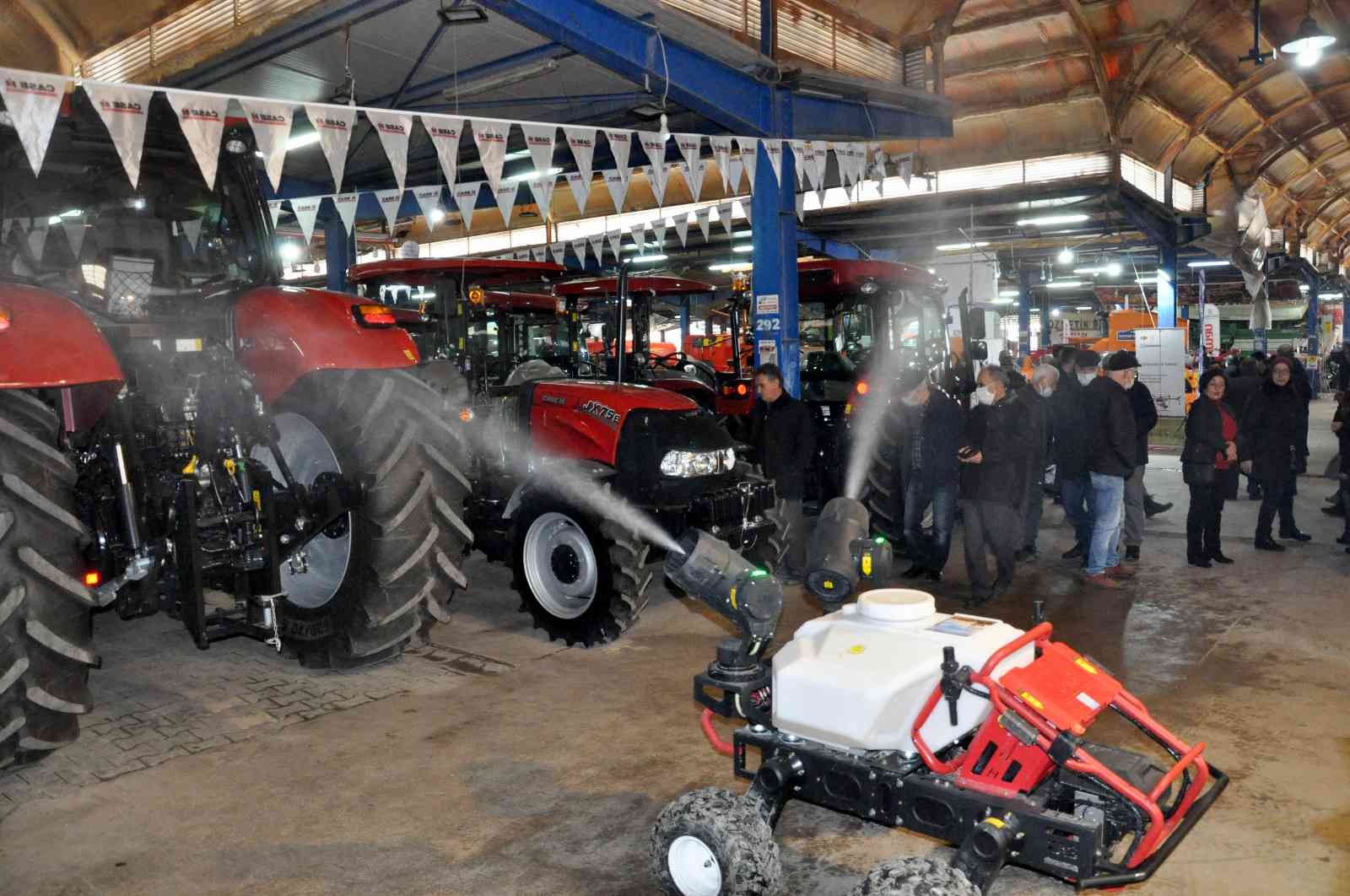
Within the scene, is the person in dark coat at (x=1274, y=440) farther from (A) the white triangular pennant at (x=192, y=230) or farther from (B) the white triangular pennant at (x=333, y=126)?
(A) the white triangular pennant at (x=192, y=230)

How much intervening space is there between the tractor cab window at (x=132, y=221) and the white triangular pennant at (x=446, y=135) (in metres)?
1.73

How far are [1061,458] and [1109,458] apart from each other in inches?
Result: 29.1

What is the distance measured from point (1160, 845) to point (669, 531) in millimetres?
3489

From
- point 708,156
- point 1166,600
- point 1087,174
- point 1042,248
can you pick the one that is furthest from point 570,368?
point 1042,248

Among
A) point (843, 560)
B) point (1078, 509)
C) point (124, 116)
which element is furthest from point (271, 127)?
point (1078, 509)

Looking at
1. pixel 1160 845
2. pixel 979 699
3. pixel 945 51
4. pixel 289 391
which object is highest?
pixel 945 51

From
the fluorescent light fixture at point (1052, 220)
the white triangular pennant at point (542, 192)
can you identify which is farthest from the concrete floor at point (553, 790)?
the fluorescent light fixture at point (1052, 220)

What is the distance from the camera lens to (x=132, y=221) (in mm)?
4703

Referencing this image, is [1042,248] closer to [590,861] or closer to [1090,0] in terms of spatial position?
[1090,0]

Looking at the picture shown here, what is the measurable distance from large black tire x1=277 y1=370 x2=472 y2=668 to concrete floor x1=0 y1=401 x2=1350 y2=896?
0.40 m

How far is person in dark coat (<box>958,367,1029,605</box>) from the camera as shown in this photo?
6.50 metres

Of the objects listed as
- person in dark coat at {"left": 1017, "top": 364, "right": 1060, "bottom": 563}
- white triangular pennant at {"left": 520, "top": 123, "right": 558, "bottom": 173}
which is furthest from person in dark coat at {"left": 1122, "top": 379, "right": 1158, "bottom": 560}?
white triangular pennant at {"left": 520, "top": 123, "right": 558, "bottom": 173}

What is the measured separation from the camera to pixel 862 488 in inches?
316

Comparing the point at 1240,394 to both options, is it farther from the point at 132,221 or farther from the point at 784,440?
the point at 132,221
